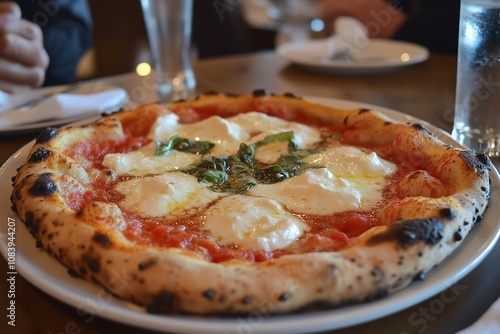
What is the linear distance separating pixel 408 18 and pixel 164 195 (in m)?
3.03

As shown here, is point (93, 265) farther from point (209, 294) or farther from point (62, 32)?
point (62, 32)

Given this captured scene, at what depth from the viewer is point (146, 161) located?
1.77 metres

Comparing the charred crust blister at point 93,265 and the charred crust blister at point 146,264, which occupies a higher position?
the charred crust blister at point 146,264

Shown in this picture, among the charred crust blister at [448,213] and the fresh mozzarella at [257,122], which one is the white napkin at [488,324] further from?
the fresh mozzarella at [257,122]

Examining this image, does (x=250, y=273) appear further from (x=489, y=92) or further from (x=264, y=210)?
(x=489, y=92)

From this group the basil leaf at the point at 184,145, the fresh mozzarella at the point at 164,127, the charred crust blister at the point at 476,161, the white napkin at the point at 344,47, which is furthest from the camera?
the white napkin at the point at 344,47

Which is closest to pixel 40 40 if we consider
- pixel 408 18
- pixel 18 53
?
pixel 18 53

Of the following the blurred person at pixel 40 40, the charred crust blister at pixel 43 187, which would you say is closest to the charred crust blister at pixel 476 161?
the charred crust blister at pixel 43 187

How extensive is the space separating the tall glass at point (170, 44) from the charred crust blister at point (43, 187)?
1295 millimetres

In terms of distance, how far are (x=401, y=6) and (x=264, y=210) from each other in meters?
3.55

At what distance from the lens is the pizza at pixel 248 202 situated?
3.45 ft

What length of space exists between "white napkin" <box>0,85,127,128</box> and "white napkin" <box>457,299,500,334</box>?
165 cm

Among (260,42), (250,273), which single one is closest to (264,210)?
(250,273)

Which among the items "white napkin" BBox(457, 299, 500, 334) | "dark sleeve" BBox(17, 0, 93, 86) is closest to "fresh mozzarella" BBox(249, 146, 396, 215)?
"white napkin" BBox(457, 299, 500, 334)
